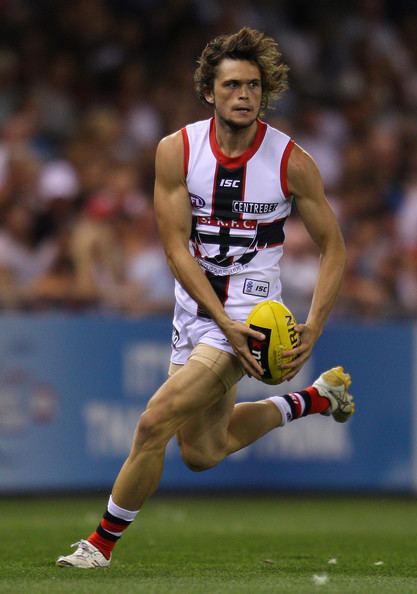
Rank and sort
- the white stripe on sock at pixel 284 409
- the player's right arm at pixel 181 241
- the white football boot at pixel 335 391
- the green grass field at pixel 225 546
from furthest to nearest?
the white football boot at pixel 335 391 < the white stripe on sock at pixel 284 409 < the player's right arm at pixel 181 241 < the green grass field at pixel 225 546

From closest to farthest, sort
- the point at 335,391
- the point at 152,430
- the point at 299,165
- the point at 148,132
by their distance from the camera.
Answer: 1. the point at 152,430
2. the point at 299,165
3. the point at 335,391
4. the point at 148,132

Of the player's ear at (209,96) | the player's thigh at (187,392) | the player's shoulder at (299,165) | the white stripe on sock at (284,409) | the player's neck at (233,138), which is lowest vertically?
the white stripe on sock at (284,409)

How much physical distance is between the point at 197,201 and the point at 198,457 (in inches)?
53.0

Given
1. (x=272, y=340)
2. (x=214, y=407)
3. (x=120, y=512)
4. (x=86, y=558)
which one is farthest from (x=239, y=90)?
(x=86, y=558)

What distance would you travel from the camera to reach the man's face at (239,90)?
7.04 meters

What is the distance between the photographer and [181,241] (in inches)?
279

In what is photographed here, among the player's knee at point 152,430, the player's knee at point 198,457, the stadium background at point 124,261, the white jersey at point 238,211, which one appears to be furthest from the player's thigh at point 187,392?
the stadium background at point 124,261

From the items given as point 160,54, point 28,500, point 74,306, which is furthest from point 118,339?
point 160,54

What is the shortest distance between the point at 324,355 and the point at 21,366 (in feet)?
9.08

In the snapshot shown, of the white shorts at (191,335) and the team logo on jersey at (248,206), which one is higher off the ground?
the team logo on jersey at (248,206)

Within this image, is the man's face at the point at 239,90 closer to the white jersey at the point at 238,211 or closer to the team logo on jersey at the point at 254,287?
the white jersey at the point at 238,211

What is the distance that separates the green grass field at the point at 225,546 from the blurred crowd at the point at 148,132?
5.75 feet

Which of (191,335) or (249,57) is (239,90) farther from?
(191,335)

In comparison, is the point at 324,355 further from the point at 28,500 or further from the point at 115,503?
the point at 115,503
